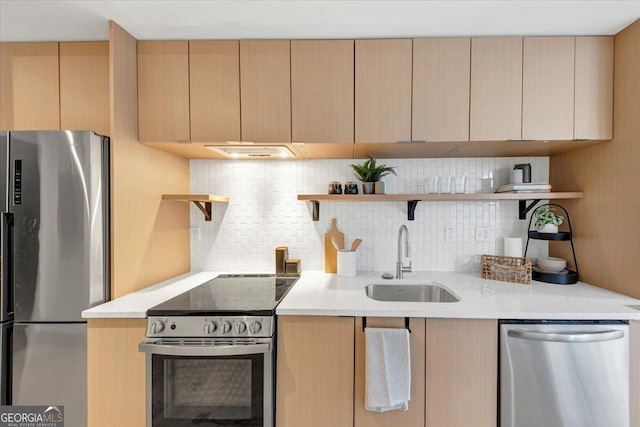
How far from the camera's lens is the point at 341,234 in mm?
2264

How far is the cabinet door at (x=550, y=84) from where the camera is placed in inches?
67.6

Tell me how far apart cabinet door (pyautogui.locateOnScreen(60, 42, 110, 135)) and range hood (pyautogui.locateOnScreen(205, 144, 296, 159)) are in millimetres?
678

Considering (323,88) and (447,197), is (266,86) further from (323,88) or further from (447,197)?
(447,197)

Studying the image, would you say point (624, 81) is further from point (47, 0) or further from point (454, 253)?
point (47, 0)

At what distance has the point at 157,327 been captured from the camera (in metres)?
1.43

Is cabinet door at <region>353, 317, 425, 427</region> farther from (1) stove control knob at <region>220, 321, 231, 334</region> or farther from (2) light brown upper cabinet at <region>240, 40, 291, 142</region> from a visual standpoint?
(2) light brown upper cabinet at <region>240, 40, 291, 142</region>

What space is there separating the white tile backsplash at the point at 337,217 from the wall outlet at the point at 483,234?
3cm

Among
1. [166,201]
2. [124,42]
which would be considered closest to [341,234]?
[166,201]

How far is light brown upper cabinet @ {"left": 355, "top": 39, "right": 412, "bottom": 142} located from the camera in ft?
5.77

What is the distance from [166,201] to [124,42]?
94cm

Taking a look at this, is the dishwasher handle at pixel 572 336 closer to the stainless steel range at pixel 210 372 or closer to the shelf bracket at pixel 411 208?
the shelf bracket at pixel 411 208

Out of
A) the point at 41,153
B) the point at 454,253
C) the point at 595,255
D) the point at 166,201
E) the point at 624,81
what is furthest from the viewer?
the point at 454,253

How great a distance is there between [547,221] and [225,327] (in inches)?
80.8

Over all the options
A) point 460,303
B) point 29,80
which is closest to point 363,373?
point 460,303
